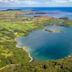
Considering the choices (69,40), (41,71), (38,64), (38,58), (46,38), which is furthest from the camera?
(46,38)

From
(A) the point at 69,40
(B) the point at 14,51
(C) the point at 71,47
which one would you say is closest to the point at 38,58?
(B) the point at 14,51

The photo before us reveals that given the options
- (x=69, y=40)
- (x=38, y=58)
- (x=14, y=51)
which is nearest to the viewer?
(x=38, y=58)

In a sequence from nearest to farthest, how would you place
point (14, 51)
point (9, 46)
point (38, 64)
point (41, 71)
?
point (41, 71), point (38, 64), point (14, 51), point (9, 46)

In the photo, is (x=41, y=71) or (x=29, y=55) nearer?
(x=41, y=71)

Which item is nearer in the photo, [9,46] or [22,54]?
[22,54]

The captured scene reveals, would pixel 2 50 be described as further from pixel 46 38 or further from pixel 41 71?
pixel 46 38

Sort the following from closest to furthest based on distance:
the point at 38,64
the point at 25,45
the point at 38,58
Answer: the point at 38,64 < the point at 38,58 < the point at 25,45

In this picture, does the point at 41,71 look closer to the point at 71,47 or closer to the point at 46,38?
the point at 71,47

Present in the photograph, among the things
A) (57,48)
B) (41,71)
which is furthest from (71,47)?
(41,71)
